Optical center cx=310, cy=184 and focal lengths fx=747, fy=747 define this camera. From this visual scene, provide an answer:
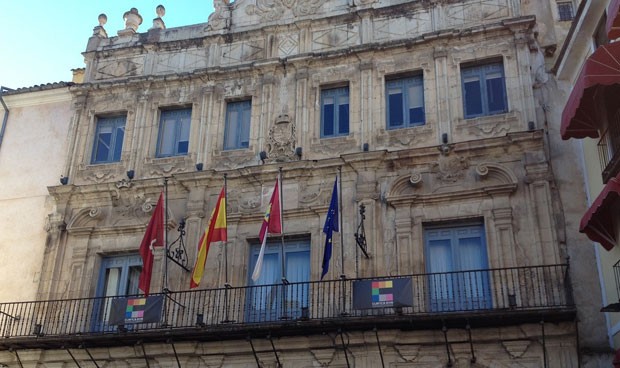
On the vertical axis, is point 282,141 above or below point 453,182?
A: above

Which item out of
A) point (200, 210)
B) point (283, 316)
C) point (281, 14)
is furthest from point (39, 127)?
point (283, 316)

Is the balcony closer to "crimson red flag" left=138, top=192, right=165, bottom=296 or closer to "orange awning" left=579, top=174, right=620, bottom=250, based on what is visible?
"crimson red flag" left=138, top=192, right=165, bottom=296

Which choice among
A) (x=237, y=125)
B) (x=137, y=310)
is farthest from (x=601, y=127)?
(x=137, y=310)

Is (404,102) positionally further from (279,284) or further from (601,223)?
(601,223)

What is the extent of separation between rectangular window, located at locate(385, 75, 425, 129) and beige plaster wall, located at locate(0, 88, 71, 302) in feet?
27.5

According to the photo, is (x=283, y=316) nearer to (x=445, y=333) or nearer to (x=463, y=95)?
(x=445, y=333)

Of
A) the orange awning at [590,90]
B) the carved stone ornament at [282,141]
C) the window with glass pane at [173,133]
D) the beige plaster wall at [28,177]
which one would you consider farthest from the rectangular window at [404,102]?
the beige plaster wall at [28,177]

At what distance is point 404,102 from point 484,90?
1.81m

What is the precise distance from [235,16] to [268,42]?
146 centimetres

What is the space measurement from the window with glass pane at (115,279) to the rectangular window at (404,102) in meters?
6.74

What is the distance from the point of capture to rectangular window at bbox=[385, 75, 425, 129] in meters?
16.9

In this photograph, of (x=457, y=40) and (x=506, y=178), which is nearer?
(x=506, y=178)

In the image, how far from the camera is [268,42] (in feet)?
61.6

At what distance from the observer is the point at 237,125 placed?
A: 18.2 m
